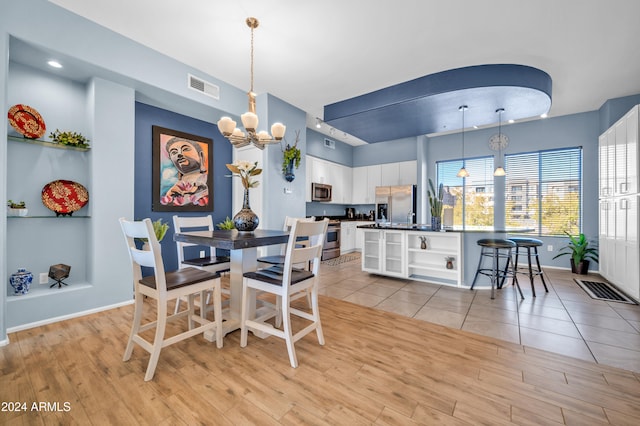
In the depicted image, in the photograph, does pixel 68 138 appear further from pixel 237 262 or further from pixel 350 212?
pixel 350 212

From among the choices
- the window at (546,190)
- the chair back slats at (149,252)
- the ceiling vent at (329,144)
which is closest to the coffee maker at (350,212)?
the ceiling vent at (329,144)

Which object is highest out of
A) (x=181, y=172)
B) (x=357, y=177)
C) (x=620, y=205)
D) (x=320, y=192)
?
(x=357, y=177)

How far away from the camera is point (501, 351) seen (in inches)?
81.8

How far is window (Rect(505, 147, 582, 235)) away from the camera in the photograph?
16.7 ft

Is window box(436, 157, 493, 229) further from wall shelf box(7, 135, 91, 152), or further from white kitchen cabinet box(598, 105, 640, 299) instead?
wall shelf box(7, 135, 91, 152)

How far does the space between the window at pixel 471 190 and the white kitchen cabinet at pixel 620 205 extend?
5.85ft

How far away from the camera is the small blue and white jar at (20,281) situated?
2482 mm

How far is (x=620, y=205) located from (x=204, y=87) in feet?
19.2

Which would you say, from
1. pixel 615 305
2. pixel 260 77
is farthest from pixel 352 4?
pixel 615 305

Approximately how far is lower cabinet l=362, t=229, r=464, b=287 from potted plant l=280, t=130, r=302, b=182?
160cm

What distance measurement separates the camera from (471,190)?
610 centimetres

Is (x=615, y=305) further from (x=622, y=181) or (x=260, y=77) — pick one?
(x=260, y=77)

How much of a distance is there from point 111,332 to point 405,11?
4008 mm

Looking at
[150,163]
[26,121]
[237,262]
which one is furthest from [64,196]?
[237,262]
